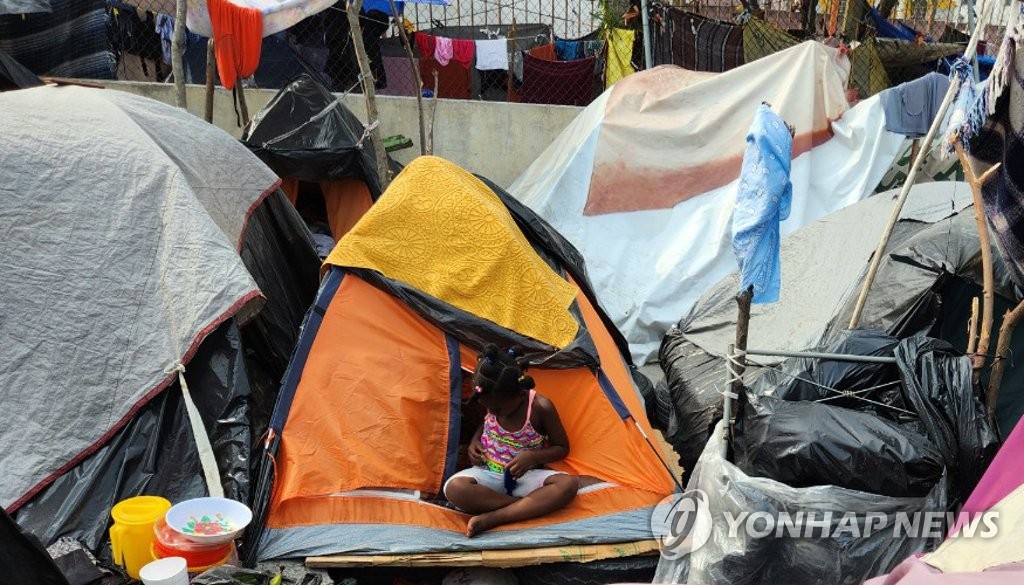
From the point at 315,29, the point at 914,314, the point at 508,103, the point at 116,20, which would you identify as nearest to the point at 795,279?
the point at 914,314

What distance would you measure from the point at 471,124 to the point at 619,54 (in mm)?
1706

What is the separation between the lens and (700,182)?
6.96 metres

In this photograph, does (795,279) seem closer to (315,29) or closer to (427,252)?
(427,252)

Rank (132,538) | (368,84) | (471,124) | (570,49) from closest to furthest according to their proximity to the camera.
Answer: (132,538) < (368,84) < (471,124) < (570,49)

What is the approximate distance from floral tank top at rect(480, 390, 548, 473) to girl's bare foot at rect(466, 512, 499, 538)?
0.23 meters

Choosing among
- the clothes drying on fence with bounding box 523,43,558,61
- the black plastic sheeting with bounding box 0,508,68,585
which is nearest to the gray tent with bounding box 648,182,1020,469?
the black plastic sheeting with bounding box 0,508,68,585

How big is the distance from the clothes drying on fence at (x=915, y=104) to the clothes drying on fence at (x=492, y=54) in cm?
369

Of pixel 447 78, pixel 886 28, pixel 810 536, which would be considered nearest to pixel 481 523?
pixel 810 536

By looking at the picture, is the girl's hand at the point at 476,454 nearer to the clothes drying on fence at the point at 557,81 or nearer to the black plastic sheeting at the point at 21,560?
the black plastic sheeting at the point at 21,560

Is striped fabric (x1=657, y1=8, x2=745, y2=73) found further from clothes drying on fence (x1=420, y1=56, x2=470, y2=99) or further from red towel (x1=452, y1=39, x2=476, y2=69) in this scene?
clothes drying on fence (x1=420, y1=56, x2=470, y2=99)

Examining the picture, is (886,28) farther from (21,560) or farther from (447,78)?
(21,560)

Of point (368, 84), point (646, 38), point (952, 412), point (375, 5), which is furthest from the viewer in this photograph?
point (375, 5)

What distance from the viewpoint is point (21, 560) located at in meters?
2.24

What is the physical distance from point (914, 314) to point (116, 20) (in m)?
7.43
